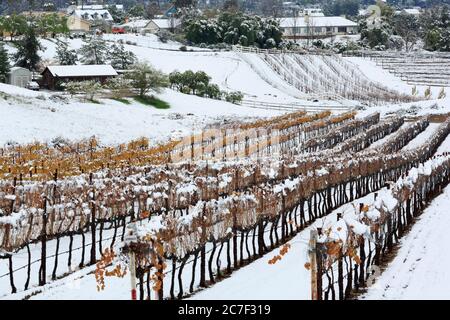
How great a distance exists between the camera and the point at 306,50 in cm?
7962

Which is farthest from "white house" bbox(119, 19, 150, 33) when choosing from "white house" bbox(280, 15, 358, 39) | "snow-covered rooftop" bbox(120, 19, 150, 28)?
"white house" bbox(280, 15, 358, 39)

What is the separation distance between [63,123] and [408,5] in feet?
567

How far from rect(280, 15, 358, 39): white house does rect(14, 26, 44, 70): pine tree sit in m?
60.0

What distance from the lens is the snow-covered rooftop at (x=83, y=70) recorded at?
4959 centimetres

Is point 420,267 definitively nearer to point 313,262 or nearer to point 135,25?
point 313,262

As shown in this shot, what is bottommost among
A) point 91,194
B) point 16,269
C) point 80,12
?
point 16,269

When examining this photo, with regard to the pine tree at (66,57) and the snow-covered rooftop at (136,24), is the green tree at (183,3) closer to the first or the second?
the snow-covered rooftop at (136,24)

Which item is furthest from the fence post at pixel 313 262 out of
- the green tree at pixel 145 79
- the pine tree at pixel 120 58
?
the pine tree at pixel 120 58

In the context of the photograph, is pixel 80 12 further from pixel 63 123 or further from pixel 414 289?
pixel 414 289

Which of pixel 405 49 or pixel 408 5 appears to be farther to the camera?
pixel 408 5

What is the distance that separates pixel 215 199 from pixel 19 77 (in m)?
33.4

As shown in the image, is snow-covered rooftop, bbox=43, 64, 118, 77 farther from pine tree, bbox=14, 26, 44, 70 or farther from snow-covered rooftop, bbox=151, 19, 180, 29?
snow-covered rooftop, bbox=151, 19, 180, 29

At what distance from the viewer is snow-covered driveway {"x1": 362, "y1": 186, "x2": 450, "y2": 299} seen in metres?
13.6
